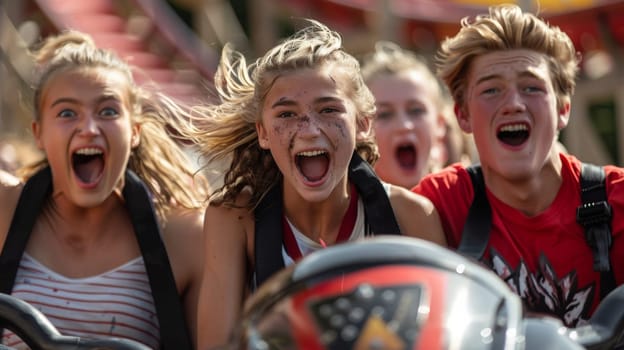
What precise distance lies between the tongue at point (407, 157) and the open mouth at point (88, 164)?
1.76 metres

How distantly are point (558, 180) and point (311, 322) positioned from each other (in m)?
1.77

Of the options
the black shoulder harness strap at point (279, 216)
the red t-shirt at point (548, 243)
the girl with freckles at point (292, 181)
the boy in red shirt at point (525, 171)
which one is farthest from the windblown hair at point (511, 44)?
the black shoulder harness strap at point (279, 216)

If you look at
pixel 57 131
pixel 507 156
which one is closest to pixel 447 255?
pixel 507 156

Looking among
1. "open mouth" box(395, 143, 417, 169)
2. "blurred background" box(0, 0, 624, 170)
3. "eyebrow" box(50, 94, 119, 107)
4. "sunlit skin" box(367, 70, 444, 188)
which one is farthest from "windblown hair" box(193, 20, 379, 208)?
"blurred background" box(0, 0, 624, 170)

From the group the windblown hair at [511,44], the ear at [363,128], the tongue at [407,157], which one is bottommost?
the ear at [363,128]

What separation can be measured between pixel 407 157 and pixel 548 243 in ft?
5.98

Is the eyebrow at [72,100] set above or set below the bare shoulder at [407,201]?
above

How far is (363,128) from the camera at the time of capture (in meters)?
3.00

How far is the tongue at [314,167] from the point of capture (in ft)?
9.17

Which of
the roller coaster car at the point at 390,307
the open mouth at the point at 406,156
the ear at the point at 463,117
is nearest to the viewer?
the roller coaster car at the point at 390,307

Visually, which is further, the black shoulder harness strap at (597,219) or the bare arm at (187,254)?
the bare arm at (187,254)

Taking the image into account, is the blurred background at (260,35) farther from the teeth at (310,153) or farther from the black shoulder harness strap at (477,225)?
the teeth at (310,153)

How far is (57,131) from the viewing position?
3.18m

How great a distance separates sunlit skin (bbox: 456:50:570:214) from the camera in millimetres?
3051
